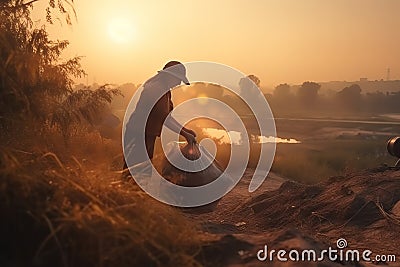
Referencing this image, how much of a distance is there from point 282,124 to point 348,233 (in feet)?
125

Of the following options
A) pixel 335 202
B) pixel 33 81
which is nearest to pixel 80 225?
pixel 33 81

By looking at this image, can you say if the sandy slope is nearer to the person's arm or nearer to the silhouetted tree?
the person's arm

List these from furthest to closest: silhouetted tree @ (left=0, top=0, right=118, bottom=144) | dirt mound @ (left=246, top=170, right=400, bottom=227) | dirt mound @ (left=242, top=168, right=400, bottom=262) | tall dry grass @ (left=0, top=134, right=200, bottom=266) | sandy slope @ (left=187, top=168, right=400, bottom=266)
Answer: dirt mound @ (left=246, top=170, right=400, bottom=227)
dirt mound @ (left=242, top=168, right=400, bottom=262)
silhouetted tree @ (left=0, top=0, right=118, bottom=144)
sandy slope @ (left=187, top=168, right=400, bottom=266)
tall dry grass @ (left=0, top=134, right=200, bottom=266)

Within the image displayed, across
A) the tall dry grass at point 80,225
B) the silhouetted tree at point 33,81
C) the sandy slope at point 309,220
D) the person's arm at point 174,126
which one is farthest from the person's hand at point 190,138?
the tall dry grass at point 80,225

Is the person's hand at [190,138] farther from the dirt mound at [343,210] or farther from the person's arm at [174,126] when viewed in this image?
the dirt mound at [343,210]

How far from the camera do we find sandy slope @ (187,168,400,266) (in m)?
4.00

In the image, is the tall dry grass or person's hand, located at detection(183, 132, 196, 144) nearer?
the tall dry grass

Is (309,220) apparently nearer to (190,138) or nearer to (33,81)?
(190,138)

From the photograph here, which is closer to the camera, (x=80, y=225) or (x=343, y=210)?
(x=80, y=225)

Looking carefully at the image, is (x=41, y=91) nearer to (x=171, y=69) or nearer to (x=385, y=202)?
(x=171, y=69)

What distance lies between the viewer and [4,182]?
3.38 meters

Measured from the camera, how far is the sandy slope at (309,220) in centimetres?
400

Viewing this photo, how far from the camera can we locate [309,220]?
26.6ft

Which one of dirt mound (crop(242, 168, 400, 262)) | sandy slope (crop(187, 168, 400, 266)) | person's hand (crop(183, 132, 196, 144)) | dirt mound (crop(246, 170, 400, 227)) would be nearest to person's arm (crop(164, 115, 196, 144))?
person's hand (crop(183, 132, 196, 144))
